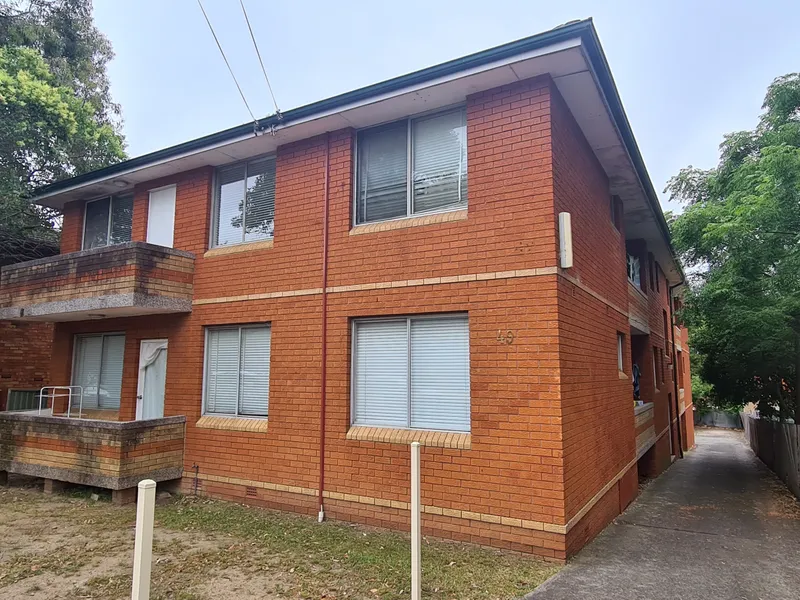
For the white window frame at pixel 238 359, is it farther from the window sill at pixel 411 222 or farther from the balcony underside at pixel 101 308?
the window sill at pixel 411 222

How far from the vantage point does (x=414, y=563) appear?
4285 millimetres

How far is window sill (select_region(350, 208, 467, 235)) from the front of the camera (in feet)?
23.1

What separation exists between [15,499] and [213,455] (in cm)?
340

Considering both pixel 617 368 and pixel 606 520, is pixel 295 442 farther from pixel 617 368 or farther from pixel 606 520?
pixel 617 368

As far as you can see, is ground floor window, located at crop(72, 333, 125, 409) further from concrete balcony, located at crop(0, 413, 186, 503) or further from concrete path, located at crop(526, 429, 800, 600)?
concrete path, located at crop(526, 429, 800, 600)

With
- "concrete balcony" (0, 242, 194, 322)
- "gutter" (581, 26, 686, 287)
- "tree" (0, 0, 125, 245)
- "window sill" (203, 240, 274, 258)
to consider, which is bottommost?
"concrete balcony" (0, 242, 194, 322)

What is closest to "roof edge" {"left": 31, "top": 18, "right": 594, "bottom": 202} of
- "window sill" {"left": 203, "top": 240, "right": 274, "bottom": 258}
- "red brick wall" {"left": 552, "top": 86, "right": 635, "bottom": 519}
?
"red brick wall" {"left": 552, "top": 86, "right": 635, "bottom": 519}

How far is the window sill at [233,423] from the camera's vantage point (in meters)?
8.19

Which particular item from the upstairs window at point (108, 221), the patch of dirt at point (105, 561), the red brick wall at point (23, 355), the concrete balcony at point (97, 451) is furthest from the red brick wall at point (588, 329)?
the red brick wall at point (23, 355)

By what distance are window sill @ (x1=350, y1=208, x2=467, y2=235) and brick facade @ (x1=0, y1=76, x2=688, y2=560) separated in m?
0.03

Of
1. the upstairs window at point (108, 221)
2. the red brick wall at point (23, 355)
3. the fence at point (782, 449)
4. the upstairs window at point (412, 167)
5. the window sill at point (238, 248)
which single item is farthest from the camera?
the red brick wall at point (23, 355)

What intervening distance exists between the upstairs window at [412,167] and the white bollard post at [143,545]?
5272 mm

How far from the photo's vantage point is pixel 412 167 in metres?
7.63

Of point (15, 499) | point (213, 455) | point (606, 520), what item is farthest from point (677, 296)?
point (15, 499)
